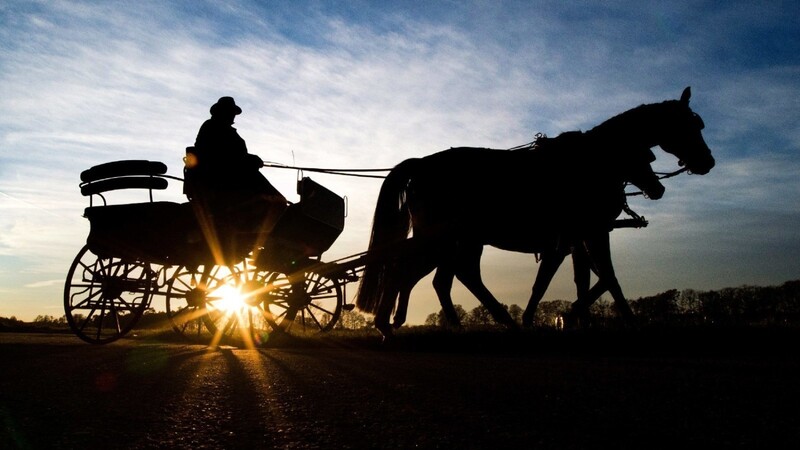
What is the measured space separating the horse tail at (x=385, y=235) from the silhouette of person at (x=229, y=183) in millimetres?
1328

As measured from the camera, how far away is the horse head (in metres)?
8.24

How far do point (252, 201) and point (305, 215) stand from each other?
34.1 inches

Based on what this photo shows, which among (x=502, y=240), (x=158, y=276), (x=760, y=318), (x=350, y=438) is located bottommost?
(x=350, y=438)

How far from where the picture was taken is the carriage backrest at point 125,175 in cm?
759

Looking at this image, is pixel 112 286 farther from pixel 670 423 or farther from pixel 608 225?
pixel 670 423

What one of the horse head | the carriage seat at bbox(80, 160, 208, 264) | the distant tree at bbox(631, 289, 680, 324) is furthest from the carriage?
the distant tree at bbox(631, 289, 680, 324)

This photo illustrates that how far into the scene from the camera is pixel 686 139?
8.31 meters

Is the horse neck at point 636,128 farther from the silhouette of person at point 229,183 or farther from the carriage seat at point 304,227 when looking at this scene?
the silhouette of person at point 229,183

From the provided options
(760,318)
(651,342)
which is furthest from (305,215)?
(760,318)

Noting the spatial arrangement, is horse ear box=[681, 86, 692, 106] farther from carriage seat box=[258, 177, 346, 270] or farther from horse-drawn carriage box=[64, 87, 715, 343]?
carriage seat box=[258, 177, 346, 270]

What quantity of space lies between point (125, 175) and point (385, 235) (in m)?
3.48

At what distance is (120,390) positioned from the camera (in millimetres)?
3527

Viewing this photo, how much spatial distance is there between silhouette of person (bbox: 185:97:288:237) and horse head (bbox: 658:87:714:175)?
5.42 m

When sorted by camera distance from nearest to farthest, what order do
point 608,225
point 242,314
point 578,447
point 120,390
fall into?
point 578,447 → point 120,390 → point 608,225 → point 242,314
